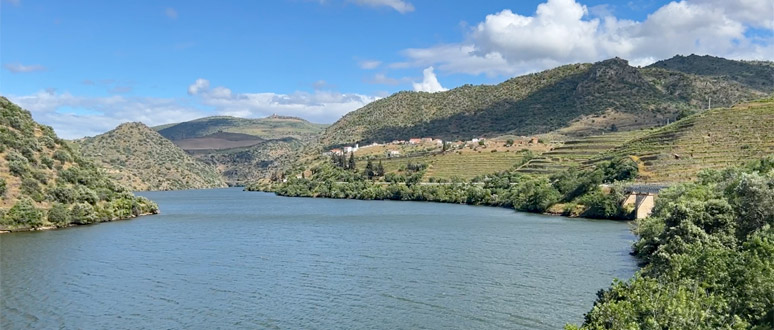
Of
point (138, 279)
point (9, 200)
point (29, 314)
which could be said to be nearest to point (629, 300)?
point (29, 314)

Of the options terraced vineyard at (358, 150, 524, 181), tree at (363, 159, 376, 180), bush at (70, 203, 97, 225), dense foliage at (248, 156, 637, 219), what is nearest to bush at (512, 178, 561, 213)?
dense foliage at (248, 156, 637, 219)

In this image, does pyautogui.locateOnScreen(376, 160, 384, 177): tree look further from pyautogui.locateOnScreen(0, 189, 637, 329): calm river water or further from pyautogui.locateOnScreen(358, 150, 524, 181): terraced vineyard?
pyautogui.locateOnScreen(0, 189, 637, 329): calm river water

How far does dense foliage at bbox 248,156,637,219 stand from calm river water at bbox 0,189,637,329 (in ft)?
59.6

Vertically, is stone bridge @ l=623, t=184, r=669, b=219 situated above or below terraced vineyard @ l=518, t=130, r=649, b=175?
below

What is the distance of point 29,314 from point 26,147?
5894 cm

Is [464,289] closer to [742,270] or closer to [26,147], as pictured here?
[742,270]

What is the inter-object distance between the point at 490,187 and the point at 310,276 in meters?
89.2

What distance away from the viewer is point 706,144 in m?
104

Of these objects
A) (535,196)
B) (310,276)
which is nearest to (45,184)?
(310,276)

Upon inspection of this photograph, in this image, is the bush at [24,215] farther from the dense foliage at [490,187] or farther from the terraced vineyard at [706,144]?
the terraced vineyard at [706,144]

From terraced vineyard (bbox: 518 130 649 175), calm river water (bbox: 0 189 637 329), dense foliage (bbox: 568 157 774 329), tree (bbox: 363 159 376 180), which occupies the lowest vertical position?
calm river water (bbox: 0 189 637 329)

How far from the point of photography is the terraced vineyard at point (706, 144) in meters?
93.6

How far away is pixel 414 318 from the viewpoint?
3225 cm

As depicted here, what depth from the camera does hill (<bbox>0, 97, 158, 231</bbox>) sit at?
240ft
